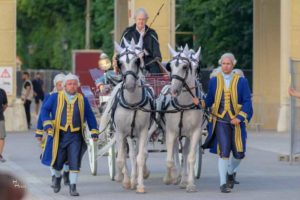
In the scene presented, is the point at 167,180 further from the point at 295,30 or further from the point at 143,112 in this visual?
the point at 295,30

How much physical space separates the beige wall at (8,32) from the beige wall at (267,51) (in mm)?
8197

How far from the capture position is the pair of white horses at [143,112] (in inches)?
502

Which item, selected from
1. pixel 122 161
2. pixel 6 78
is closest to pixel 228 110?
pixel 122 161

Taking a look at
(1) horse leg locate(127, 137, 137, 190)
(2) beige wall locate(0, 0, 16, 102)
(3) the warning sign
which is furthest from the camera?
(2) beige wall locate(0, 0, 16, 102)

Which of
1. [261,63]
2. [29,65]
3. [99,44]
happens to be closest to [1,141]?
[261,63]

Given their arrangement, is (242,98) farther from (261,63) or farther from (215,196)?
(261,63)

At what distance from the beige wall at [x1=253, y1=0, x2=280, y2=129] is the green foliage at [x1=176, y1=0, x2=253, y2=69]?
28.9 ft

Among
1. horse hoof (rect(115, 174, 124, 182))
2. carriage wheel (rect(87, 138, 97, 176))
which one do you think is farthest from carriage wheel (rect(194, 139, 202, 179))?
carriage wheel (rect(87, 138, 97, 176))

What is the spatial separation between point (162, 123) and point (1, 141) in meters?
6.18

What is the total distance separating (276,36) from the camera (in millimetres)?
31859

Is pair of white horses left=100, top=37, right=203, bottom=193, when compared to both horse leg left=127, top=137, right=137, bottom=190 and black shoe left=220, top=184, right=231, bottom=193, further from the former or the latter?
black shoe left=220, top=184, right=231, bottom=193

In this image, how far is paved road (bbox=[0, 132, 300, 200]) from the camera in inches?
501

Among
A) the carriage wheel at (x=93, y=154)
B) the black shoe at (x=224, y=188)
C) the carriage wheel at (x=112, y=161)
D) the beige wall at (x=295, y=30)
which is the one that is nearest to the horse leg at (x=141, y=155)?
the black shoe at (x=224, y=188)

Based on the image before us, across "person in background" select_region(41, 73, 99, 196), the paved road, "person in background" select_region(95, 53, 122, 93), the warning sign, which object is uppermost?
the warning sign
